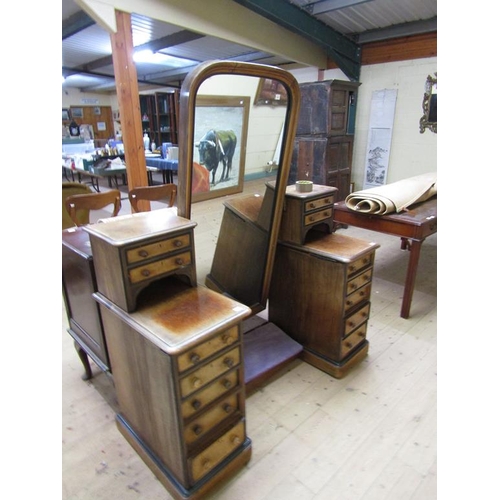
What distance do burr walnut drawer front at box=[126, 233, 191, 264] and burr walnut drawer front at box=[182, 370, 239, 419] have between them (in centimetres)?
49

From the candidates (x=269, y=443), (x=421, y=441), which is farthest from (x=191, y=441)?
(x=421, y=441)

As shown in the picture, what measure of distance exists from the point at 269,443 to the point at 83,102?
12.2m

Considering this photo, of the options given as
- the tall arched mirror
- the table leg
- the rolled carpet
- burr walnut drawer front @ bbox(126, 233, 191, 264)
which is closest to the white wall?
the rolled carpet

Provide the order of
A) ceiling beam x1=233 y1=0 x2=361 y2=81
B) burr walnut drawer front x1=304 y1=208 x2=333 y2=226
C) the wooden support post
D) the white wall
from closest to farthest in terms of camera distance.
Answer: burr walnut drawer front x1=304 y1=208 x2=333 y2=226, the wooden support post, ceiling beam x1=233 y1=0 x2=361 y2=81, the white wall

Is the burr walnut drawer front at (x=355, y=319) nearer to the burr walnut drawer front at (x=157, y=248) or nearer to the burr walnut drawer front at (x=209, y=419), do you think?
the burr walnut drawer front at (x=209, y=419)

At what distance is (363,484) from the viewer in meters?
1.34

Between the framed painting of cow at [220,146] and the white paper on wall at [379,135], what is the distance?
3.31m

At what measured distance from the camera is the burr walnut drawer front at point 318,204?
179 centimetres

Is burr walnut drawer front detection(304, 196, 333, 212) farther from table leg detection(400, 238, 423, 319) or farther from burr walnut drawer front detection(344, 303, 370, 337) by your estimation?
table leg detection(400, 238, 423, 319)

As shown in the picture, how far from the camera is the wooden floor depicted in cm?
133

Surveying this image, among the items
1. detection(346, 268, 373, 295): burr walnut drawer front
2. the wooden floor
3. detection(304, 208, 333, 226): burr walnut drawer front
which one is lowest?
the wooden floor

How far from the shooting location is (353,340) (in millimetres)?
1910

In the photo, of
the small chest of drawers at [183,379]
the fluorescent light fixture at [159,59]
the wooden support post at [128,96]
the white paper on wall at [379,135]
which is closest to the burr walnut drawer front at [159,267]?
the small chest of drawers at [183,379]

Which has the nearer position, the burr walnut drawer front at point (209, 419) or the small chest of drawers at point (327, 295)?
the burr walnut drawer front at point (209, 419)
